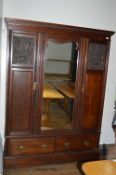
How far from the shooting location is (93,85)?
270cm

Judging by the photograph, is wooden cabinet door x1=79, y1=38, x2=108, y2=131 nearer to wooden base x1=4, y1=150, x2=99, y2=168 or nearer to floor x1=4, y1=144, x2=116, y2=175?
wooden base x1=4, y1=150, x2=99, y2=168

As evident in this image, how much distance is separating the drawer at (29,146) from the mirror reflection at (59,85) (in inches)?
7.2

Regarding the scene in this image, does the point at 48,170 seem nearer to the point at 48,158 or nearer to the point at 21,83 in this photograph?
the point at 48,158

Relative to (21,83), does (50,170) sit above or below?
below

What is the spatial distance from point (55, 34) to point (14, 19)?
0.49 meters

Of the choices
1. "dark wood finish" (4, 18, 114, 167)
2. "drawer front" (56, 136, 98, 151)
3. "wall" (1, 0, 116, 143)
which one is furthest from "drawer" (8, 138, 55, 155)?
"wall" (1, 0, 116, 143)

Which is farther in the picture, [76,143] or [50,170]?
[76,143]

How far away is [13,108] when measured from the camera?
95.4 inches

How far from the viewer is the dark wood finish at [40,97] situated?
2350 mm

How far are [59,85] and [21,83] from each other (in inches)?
17.4

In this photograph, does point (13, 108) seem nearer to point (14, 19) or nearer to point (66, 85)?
point (66, 85)

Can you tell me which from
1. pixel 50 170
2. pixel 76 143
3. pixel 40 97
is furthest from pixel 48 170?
pixel 40 97

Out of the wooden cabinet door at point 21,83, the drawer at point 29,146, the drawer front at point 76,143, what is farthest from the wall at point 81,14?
the drawer at point 29,146

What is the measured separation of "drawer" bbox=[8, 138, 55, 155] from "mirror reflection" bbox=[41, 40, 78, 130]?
184 millimetres
